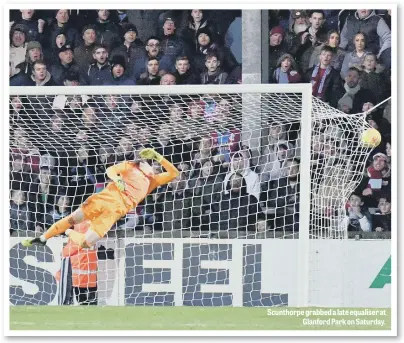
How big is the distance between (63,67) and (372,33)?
2.68 m

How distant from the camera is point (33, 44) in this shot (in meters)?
9.36

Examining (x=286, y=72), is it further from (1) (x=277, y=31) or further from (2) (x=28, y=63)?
(2) (x=28, y=63)

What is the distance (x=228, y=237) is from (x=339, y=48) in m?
2.06

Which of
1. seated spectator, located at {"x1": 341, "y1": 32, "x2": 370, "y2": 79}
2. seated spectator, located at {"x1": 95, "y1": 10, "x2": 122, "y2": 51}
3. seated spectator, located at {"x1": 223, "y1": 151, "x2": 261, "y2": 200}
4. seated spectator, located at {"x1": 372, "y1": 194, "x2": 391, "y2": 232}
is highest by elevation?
seated spectator, located at {"x1": 95, "y1": 10, "x2": 122, "y2": 51}

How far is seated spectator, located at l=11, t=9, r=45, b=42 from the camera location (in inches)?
369

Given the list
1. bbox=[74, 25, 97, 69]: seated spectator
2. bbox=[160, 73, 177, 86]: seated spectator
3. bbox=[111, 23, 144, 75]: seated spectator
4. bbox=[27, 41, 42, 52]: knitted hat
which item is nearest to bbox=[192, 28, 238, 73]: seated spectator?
bbox=[160, 73, 177, 86]: seated spectator

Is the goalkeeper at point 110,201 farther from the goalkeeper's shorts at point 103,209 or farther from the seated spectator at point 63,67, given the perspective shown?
the seated spectator at point 63,67

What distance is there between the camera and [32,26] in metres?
9.41

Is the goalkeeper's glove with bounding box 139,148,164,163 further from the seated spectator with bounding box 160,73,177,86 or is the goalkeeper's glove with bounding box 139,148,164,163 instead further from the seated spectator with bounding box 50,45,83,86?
the seated spectator with bounding box 50,45,83,86

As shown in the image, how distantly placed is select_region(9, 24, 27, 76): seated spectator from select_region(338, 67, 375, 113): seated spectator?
2782 millimetres

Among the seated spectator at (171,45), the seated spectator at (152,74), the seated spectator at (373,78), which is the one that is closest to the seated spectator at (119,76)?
the seated spectator at (152,74)

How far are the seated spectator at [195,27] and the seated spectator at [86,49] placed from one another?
778mm

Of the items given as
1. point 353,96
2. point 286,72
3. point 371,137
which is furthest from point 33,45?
point 371,137
